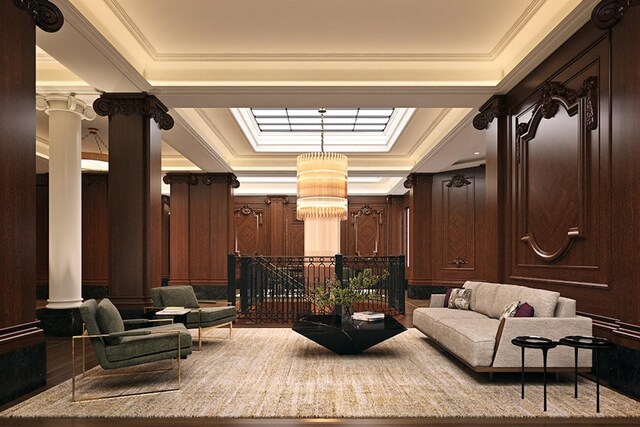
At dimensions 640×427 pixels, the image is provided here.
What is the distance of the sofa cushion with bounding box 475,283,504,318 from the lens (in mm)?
6570

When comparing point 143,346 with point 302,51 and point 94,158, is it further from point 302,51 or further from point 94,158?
point 94,158

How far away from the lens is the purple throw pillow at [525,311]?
5.11 metres

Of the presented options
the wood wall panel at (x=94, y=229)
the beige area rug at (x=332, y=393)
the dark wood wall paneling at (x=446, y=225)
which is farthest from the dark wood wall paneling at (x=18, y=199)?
the wood wall panel at (x=94, y=229)

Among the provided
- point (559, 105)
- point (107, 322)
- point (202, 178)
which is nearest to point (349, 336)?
point (107, 322)

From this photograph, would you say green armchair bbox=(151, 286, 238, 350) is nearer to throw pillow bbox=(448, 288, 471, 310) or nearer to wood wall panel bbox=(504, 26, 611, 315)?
throw pillow bbox=(448, 288, 471, 310)

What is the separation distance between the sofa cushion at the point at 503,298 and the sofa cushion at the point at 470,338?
6.0 inches

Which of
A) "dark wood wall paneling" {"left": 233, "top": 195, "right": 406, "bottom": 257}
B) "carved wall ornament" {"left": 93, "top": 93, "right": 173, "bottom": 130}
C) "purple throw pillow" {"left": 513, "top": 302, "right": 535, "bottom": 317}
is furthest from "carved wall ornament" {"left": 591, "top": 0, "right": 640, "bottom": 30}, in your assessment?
"dark wood wall paneling" {"left": 233, "top": 195, "right": 406, "bottom": 257}

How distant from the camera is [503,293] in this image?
20.6 ft

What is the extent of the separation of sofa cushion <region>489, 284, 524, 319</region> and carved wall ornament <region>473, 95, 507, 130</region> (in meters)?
2.58

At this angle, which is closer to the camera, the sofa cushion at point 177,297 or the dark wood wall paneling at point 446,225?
the sofa cushion at point 177,297

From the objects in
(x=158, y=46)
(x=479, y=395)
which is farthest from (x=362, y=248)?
(x=479, y=395)

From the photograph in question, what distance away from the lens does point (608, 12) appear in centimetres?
459

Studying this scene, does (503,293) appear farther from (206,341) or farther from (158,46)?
(158,46)

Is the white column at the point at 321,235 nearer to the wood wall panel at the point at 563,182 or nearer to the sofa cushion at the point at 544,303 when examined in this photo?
the wood wall panel at the point at 563,182
